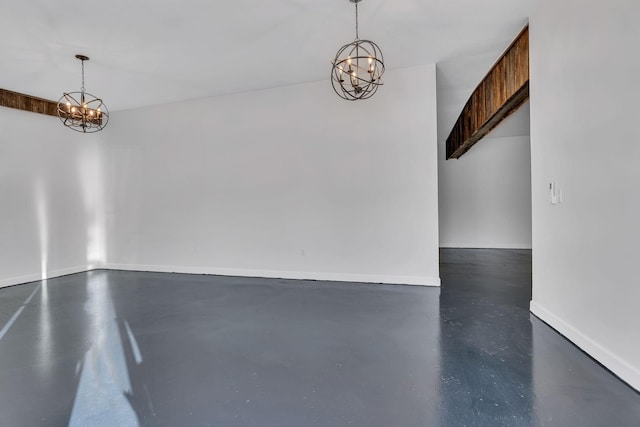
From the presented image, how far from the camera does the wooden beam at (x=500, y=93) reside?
3484 millimetres

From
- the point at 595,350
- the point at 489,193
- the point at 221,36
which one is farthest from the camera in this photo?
the point at 489,193

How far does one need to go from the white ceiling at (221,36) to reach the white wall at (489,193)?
15.1 feet

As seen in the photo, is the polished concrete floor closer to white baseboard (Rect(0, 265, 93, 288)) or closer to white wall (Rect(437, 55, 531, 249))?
white baseboard (Rect(0, 265, 93, 288))

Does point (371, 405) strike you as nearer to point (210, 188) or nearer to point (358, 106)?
point (358, 106)

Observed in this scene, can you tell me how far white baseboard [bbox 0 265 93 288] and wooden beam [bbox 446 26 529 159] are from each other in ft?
23.7

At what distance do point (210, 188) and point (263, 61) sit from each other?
2295 millimetres

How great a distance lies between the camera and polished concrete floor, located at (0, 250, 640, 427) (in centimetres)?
169

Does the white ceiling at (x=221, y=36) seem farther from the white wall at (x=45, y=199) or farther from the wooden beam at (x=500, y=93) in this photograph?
the white wall at (x=45, y=199)

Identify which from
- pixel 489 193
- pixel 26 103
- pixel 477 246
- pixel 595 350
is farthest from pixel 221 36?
pixel 477 246

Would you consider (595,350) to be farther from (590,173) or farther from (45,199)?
(45,199)

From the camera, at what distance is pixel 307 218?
488cm

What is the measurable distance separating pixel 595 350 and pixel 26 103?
24.8ft

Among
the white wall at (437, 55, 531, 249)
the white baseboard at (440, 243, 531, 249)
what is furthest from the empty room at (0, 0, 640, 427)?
the white wall at (437, 55, 531, 249)

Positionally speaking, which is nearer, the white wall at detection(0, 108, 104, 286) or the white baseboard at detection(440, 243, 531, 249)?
the white wall at detection(0, 108, 104, 286)
